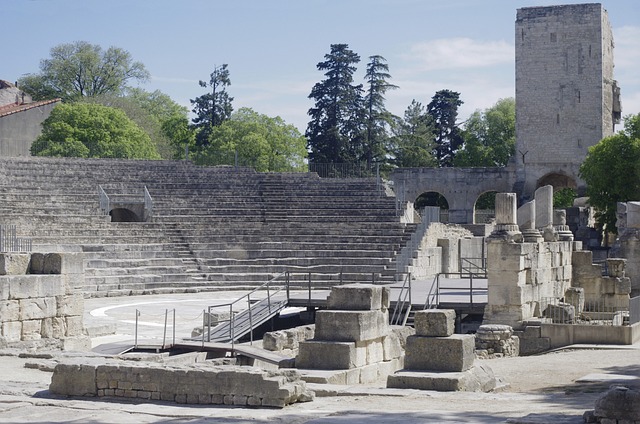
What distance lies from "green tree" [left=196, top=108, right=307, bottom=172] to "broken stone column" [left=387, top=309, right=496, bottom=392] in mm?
39053

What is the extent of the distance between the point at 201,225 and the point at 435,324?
19.5m

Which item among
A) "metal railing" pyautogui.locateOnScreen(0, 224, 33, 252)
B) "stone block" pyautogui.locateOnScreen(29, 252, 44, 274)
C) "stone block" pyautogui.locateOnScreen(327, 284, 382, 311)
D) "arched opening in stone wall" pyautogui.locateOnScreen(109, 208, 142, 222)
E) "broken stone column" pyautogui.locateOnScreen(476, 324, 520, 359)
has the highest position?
"arched opening in stone wall" pyautogui.locateOnScreen(109, 208, 142, 222)

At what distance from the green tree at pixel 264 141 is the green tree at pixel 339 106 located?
2.46m

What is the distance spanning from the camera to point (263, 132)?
197 ft

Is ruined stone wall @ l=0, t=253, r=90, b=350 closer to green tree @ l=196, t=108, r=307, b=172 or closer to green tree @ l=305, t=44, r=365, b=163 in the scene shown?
green tree @ l=196, t=108, r=307, b=172

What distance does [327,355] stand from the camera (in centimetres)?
1401

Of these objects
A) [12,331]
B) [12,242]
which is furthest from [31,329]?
[12,242]

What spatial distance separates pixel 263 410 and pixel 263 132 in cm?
4970

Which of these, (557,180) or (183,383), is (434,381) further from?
(557,180)

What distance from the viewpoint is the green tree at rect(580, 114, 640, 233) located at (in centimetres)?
4709

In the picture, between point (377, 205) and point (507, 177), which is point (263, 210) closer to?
point (377, 205)

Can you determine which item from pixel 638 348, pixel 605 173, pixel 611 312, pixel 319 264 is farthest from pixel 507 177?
pixel 638 348

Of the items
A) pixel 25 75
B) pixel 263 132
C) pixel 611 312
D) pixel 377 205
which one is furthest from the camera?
pixel 25 75

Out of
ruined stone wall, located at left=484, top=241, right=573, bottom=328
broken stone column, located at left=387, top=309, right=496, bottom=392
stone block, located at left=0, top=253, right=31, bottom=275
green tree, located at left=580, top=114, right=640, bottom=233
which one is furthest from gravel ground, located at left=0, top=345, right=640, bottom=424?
green tree, located at left=580, top=114, right=640, bottom=233
